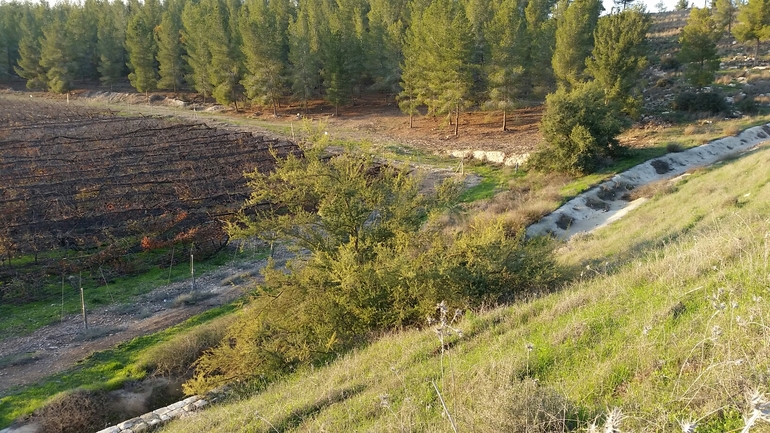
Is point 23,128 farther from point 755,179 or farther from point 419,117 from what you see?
point 755,179

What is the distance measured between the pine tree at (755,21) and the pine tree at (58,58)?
7071cm

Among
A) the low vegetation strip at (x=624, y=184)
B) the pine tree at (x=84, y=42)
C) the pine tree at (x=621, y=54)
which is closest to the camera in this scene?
the low vegetation strip at (x=624, y=184)

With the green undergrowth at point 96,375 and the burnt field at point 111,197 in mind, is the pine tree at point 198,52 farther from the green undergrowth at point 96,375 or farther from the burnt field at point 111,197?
the green undergrowth at point 96,375

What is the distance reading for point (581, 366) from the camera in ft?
19.1

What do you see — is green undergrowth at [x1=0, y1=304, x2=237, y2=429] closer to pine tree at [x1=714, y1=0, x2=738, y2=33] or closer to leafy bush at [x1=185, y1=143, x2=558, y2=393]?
leafy bush at [x1=185, y1=143, x2=558, y2=393]

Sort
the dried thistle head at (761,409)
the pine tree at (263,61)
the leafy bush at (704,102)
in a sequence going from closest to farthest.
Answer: the dried thistle head at (761,409)
the leafy bush at (704,102)
the pine tree at (263,61)

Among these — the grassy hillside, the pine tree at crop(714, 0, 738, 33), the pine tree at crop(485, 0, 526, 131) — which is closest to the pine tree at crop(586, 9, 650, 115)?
the pine tree at crop(485, 0, 526, 131)

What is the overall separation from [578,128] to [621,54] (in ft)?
32.3

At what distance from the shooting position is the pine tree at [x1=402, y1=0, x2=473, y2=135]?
3612 centimetres

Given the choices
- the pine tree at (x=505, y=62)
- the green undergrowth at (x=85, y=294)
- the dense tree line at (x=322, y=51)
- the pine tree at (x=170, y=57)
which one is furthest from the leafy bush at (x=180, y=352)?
the pine tree at (x=170, y=57)

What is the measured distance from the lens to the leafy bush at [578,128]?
2611 cm

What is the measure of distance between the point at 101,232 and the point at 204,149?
44.3 feet

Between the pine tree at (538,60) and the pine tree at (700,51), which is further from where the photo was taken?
the pine tree at (538,60)

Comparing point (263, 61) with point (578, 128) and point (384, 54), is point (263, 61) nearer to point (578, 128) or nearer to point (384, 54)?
point (384, 54)
